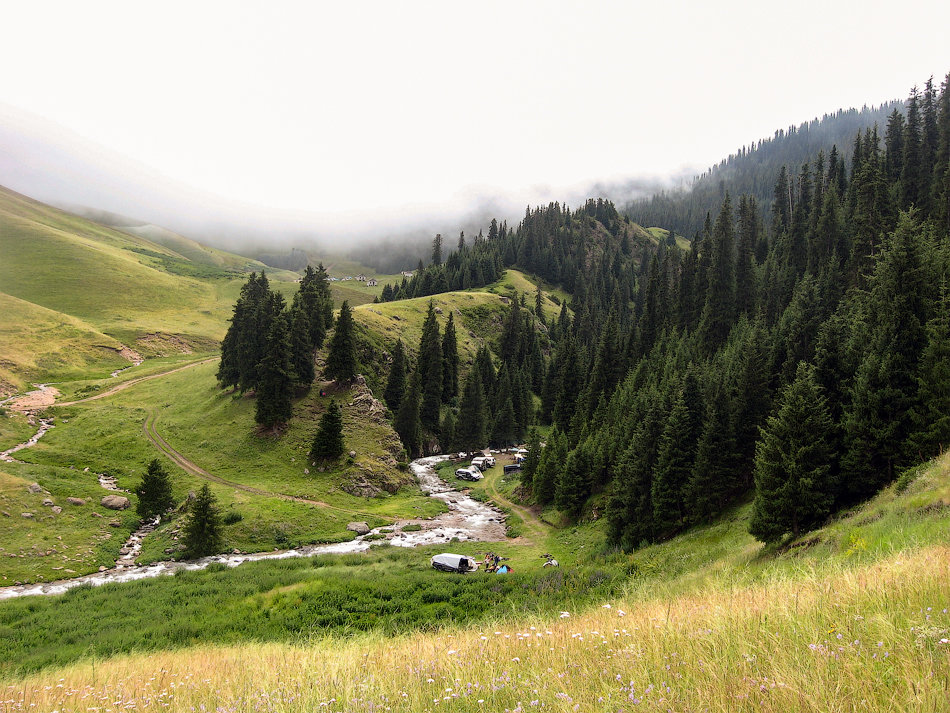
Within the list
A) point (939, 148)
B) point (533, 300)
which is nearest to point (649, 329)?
point (939, 148)

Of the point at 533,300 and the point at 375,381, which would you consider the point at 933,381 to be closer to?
the point at 375,381

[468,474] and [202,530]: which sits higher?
[202,530]

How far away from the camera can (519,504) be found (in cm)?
6331

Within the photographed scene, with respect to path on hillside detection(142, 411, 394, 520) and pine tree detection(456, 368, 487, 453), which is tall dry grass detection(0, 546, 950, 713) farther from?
pine tree detection(456, 368, 487, 453)

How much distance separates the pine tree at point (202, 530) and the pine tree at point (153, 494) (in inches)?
368

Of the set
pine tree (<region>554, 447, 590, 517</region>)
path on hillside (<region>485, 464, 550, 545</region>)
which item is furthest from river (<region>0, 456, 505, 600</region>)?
pine tree (<region>554, 447, 590, 517</region>)

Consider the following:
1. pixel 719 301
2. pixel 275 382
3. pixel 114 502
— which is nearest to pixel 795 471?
pixel 114 502

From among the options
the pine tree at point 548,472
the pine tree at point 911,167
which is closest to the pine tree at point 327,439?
the pine tree at point 548,472

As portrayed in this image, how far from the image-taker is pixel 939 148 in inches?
2835

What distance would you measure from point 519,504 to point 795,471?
42.5 meters

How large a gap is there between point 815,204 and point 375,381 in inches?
3822

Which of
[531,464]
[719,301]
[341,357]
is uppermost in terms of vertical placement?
[719,301]

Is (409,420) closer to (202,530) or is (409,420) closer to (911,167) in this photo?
(202,530)

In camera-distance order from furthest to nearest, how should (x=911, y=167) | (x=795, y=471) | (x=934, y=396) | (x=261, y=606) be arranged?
(x=911, y=167)
(x=261, y=606)
(x=934, y=396)
(x=795, y=471)
